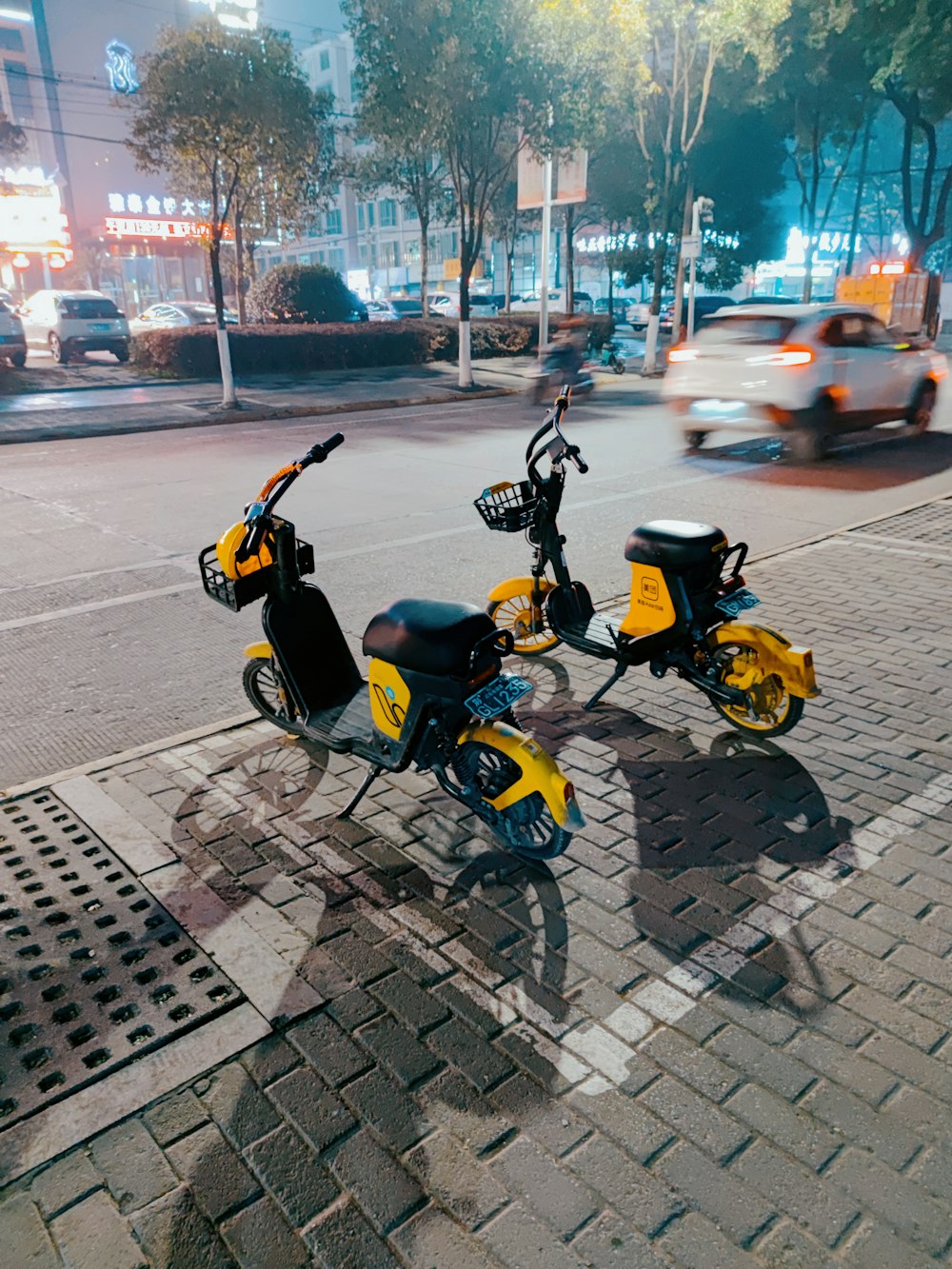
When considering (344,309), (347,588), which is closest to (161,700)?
(347,588)

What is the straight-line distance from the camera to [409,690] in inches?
144

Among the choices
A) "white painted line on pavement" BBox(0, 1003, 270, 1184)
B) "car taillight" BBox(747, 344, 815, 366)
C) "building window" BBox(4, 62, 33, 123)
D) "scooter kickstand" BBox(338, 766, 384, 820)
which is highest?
"building window" BBox(4, 62, 33, 123)

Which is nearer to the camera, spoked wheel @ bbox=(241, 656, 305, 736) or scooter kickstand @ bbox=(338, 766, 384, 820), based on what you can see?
scooter kickstand @ bbox=(338, 766, 384, 820)

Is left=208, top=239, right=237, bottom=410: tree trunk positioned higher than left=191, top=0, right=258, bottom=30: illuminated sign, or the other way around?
left=191, top=0, right=258, bottom=30: illuminated sign

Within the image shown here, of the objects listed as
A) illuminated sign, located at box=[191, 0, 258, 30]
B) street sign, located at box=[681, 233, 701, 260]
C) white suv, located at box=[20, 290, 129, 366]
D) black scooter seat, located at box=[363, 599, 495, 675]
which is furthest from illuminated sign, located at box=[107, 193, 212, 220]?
black scooter seat, located at box=[363, 599, 495, 675]

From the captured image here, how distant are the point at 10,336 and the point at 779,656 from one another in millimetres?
22217

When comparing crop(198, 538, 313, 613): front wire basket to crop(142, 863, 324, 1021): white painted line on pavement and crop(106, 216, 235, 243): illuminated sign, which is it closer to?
crop(142, 863, 324, 1021): white painted line on pavement

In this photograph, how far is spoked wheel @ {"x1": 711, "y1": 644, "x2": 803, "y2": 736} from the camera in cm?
440

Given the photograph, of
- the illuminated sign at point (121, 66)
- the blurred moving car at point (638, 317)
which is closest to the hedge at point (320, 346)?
the blurred moving car at point (638, 317)

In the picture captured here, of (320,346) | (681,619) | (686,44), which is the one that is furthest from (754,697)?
(686,44)

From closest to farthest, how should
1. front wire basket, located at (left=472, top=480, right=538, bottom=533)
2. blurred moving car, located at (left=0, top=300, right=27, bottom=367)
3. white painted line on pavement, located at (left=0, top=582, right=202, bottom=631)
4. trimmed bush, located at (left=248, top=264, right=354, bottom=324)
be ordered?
front wire basket, located at (left=472, top=480, right=538, bottom=533), white painted line on pavement, located at (left=0, top=582, right=202, bottom=631), blurred moving car, located at (left=0, top=300, right=27, bottom=367), trimmed bush, located at (left=248, top=264, right=354, bottom=324)

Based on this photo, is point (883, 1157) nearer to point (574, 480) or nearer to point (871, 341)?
point (574, 480)

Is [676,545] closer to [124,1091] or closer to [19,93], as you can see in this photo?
[124,1091]

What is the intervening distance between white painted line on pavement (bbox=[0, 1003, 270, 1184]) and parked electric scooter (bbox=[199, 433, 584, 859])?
115cm
